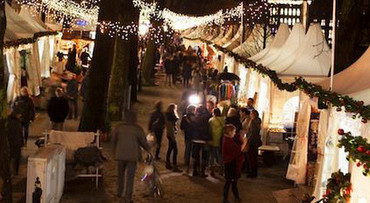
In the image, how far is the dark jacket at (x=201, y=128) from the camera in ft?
51.3

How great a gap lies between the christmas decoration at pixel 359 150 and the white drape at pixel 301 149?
5286 millimetres

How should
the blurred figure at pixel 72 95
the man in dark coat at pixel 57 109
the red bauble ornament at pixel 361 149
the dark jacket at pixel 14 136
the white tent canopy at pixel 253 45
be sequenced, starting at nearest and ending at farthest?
the red bauble ornament at pixel 361 149 < the dark jacket at pixel 14 136 < the man in dark coat at pixel 57 109 < the blurred figure at pixel 72 95 < the white tent canopy at pixel 253 45

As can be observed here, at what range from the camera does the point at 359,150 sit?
30.1 ft

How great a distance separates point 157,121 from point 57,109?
9.84 ft

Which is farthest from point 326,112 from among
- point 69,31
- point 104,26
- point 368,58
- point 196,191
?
point 69,31

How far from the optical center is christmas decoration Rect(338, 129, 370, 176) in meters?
9.05

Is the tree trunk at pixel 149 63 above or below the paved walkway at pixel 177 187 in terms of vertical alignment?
above

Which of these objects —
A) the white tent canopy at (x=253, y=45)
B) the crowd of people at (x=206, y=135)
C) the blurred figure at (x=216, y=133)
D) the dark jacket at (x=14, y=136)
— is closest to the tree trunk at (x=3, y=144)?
the dark jacket at (x=14, y=136)

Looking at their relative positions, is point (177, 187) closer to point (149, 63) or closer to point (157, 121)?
point (157, 121)

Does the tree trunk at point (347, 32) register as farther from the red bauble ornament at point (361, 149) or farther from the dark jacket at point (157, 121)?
the red bauble ornament at point (361, 149)

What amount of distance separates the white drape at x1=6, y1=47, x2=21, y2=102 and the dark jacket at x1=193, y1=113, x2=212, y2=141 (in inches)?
291

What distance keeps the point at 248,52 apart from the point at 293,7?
265cm

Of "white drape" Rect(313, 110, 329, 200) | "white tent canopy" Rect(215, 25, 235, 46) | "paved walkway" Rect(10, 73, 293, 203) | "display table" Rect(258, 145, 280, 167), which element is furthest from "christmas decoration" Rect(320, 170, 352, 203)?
"white tent canopy" Rect(215, 25, 235, 46)

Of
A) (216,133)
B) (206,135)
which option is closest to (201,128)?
(206,135)
